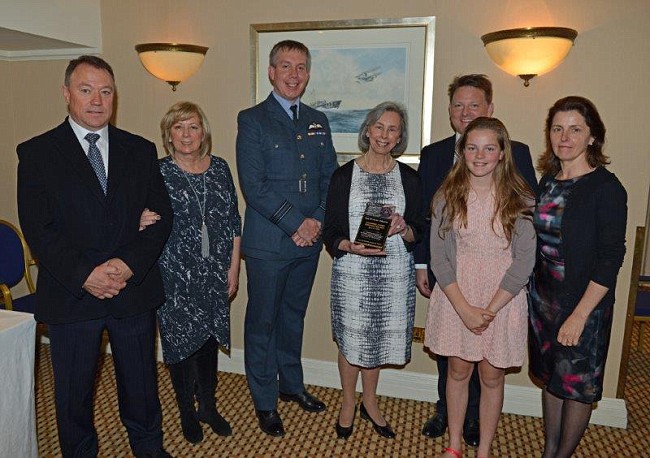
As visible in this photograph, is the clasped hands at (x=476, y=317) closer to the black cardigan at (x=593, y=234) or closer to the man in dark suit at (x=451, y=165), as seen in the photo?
the black cardigan at (x=593, y=234)

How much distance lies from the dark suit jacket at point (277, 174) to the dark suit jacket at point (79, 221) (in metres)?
0.55

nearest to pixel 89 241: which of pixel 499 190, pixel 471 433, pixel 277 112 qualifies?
pixel 277 112

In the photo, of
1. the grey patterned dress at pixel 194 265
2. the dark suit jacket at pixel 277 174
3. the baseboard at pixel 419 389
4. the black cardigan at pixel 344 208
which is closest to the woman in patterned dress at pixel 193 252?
the grey patterned dress at pixel 194 265

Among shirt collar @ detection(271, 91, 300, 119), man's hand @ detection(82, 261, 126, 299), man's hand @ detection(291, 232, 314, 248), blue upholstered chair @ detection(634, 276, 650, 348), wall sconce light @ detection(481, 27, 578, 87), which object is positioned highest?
wall sconce light @ detection(481, 27, 578, 87)

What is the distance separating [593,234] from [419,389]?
64.2 inches

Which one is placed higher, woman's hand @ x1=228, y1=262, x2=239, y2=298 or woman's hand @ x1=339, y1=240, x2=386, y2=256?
woman's hand @ x1=339, y1=240, x2=386, y2=256

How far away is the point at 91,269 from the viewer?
6.86 ft

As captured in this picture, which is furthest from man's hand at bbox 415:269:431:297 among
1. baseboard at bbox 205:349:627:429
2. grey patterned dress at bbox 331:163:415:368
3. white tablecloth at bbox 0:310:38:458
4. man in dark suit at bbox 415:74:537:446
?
white tablecloth at bbox 0:310:38:458

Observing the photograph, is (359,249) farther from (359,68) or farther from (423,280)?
(359,68)

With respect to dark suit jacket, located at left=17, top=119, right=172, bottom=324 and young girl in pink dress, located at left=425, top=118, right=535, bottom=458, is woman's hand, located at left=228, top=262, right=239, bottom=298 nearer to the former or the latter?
dark suit jacket, located at left=17, top=119, right=172, bottom=324

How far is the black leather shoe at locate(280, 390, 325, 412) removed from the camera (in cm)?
312

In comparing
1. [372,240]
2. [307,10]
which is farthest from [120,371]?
[307,10]

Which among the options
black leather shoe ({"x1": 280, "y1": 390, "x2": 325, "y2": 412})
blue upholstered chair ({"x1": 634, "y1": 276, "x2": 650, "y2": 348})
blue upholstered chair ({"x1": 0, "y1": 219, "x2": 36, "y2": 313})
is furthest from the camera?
blue upholstered chair ({"x1": 0, "y1": 219, "x2": 36, "y2": 313})

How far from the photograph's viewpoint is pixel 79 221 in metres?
2.11
